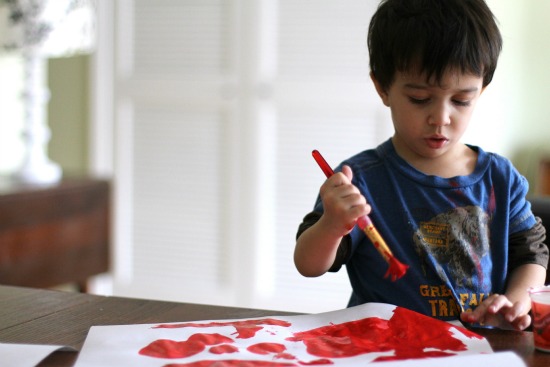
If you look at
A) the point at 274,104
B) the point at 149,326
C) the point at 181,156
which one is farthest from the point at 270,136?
the point at 149,326

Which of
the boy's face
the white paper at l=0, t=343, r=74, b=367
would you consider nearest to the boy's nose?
the boy's face

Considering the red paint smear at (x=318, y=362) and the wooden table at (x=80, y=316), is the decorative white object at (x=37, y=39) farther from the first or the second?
the red paint smear at (x=318, y=362)

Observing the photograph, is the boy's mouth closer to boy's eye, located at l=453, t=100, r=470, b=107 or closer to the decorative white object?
boy's eye, located at l=453, t=100, r=470, b=107

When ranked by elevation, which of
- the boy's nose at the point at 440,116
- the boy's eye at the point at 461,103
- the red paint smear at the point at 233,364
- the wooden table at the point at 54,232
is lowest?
the wooden table at the point at 54,232

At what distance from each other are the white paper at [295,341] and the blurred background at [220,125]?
208 cm

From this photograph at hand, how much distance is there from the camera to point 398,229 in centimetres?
114

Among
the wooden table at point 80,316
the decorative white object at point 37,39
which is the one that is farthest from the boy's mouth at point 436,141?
the decorative white object at point 37,39

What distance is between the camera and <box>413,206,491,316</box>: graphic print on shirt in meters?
1.10

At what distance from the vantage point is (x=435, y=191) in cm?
116

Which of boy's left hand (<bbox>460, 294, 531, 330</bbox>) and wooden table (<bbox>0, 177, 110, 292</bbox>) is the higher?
boy's left hand (<bbox>460, 294, 531, 330</bbox>)

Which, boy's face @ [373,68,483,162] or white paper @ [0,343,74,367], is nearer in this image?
white paper @ [0,343,74,367]

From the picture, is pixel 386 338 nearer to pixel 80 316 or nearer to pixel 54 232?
pixel 80 316

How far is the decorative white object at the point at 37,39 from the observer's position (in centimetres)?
262

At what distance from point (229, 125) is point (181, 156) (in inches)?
10.1
